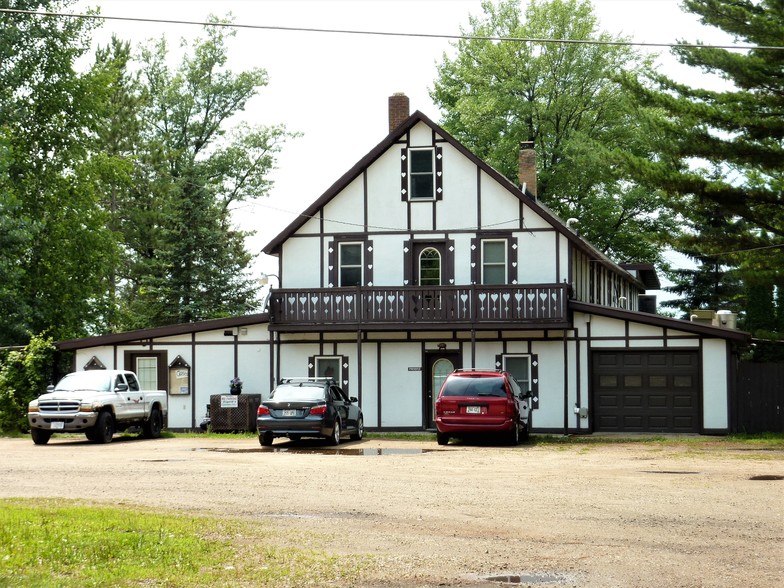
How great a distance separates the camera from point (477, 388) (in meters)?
25.9

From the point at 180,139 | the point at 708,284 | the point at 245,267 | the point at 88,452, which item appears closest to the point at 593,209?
the point at 708,284

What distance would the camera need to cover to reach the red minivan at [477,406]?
25.7 meters

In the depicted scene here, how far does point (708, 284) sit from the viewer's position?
5891 cm

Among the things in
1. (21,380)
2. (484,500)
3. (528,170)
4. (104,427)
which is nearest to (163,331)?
(21,380)

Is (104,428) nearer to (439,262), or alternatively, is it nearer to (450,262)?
(439,262)

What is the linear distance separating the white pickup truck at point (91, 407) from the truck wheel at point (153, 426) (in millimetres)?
345

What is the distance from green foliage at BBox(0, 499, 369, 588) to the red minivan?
43.8 ft

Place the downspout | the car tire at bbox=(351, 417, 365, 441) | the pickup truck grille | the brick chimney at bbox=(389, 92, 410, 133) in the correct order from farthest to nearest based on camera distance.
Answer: the brick chimney at bbox=(389, 92, 410, 133), the downspout, the car tire at bbox=(351, 417, 365, 441), the pickup truck grille

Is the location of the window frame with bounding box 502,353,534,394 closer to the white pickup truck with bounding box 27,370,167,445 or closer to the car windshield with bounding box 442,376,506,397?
the car windshield with bounding box 442,376,506,397

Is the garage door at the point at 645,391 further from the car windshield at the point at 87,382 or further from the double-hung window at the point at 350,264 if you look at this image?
the car windshield at the point at 87,382

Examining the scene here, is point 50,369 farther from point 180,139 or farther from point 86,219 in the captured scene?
point 180,139

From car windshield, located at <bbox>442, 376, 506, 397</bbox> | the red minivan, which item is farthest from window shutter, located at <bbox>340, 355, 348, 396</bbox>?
car windshield, located at <bbox>442, 376, 506, 397</bbox>

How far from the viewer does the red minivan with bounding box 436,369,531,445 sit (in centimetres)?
2569

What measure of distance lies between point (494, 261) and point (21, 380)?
46.1 ft
